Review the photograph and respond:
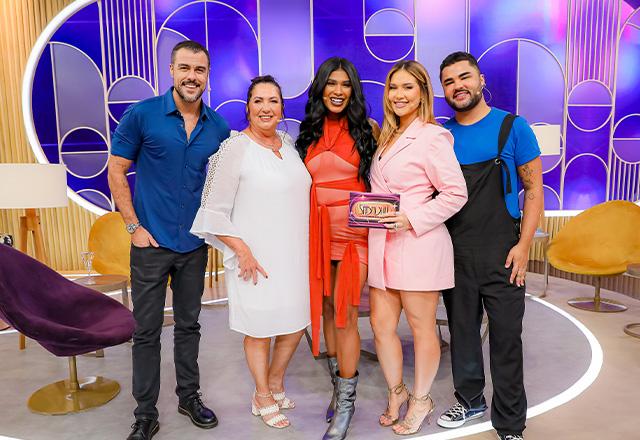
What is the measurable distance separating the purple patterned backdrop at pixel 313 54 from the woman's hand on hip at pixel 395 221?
168 inches

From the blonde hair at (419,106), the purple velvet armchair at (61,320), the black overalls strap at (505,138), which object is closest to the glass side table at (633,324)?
the black overalls strap at (505,138)

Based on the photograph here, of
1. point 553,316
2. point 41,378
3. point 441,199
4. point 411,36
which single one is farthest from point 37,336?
point 411,36

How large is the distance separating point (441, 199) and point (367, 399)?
129cm

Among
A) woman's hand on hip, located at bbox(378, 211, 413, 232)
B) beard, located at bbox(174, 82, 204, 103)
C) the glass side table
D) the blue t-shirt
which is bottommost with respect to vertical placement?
the glass side table

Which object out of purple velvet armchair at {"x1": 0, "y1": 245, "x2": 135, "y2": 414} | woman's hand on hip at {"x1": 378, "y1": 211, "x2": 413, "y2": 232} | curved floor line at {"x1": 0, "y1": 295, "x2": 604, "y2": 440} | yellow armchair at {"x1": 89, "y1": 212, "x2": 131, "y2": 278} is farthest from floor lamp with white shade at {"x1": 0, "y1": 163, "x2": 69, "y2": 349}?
woman's hand on hip at {"x1": 378, "y1": 211, "x2": 413, "y2": 232}

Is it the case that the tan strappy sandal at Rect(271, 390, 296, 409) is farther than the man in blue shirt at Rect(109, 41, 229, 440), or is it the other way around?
the tan strappy sandal at Rect(271, 390, 296, 409)

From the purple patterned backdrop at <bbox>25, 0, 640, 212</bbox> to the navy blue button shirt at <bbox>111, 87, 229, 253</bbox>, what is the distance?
13.0 feet

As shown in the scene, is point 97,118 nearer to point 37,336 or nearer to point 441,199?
point 37,336

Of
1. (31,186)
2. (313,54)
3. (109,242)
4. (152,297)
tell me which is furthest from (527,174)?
(313,54)

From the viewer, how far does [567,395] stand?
2824 millimetres

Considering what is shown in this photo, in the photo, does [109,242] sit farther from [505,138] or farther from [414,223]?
[505,138]

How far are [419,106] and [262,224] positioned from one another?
2.93 feet

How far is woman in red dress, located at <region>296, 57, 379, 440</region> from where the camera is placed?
7.71 feet

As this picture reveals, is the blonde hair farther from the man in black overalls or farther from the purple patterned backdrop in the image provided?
the purple patterned backdrop
